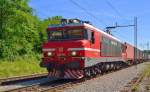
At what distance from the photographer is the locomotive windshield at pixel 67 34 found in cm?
2197

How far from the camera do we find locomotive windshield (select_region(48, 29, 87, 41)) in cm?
2197

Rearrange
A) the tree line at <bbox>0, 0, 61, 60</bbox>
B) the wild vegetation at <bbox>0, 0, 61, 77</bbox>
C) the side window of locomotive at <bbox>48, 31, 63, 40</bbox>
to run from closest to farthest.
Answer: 1. the side window of locomotive at <bbox>48, 31, 63, 40</bbox>
2. the wild vegetation at <bbox>0, 0, 61, 77</bbox>
3. the tree line at <bbox>0, 0, 61, 60</bbox>

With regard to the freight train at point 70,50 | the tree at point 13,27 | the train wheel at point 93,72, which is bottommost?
the train wheel at point 93,72

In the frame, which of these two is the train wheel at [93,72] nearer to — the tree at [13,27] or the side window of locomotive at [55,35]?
the side window of locomotive at [55,35]

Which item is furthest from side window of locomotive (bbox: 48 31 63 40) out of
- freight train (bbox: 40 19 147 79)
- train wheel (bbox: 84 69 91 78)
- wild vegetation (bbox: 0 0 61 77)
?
wild vegetation (bbox: 0 0 61 77)

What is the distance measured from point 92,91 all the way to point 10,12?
29268 mm

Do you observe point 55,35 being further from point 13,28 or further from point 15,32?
point 15,32

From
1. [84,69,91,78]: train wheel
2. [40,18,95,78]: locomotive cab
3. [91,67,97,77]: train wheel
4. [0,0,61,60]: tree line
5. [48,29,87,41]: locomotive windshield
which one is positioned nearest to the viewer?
[40,18,95,78]: locomotive cab

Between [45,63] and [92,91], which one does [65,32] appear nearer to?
[45,63]

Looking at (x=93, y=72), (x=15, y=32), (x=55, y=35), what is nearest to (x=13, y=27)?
(x=15, y=32)

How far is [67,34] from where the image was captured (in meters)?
22.3

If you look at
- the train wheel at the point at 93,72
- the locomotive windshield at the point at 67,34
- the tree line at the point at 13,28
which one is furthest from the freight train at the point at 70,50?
the tree line at the point at 13,28

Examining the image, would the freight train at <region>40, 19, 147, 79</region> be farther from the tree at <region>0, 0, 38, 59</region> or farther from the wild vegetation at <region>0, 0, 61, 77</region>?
the tree at <region>0, 0, 38, 59</region>

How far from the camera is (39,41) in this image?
58.6m
